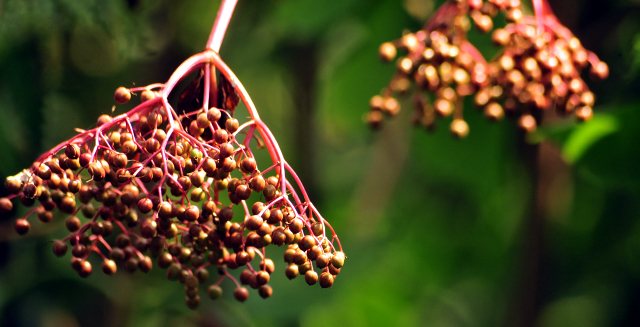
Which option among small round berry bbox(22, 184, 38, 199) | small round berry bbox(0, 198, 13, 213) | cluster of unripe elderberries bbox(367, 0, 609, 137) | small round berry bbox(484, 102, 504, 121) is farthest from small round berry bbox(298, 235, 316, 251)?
small round berry bbox(484, 102, 504, 121)

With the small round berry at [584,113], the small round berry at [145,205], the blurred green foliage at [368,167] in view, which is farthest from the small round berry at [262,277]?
the blurred green foliage at [368,167]

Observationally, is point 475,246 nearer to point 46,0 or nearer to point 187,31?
point 187,31

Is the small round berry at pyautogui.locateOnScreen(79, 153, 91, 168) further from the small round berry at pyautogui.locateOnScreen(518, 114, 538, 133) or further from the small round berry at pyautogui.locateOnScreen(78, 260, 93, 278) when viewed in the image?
the small round berry at pyautogui.locateOnScreen(518, 114, 538, 133)

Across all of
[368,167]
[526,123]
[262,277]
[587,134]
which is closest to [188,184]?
[262,277]

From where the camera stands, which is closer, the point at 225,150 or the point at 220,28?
the point at 225,150

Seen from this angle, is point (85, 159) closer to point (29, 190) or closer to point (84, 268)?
point (29, 190)
